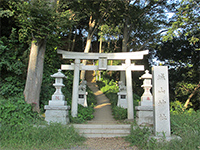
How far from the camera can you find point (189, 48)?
16.3 m

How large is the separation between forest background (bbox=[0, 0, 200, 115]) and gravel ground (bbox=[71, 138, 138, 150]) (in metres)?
3.07

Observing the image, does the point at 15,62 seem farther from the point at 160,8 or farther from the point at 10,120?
the point at 160,8

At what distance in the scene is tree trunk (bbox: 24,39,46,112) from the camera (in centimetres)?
704

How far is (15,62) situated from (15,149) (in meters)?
4.91

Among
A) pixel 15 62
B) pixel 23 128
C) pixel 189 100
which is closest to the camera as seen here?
pixel 23 128

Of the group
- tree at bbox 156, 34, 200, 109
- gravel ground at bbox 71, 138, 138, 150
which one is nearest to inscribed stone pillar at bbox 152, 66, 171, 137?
gravel ground at bbox 71, 138, 138, 150

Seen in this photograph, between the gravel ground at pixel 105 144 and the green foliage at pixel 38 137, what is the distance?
26 centimetres

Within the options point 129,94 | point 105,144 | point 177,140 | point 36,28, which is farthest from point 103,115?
point 36,28

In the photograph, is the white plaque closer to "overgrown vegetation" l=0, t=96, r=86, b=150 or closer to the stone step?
the stone step

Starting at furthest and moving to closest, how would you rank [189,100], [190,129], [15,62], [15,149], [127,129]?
1. [189,100]
2. [15,62]
3. [127,129]
4. [190,129]
5. [15,149]

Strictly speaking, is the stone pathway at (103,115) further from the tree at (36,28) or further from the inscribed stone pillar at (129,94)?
the tree at (36,28)

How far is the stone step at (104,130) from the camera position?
5918mm

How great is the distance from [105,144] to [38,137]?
2.04 metres

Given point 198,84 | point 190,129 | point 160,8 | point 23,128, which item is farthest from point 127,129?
point 160,8
